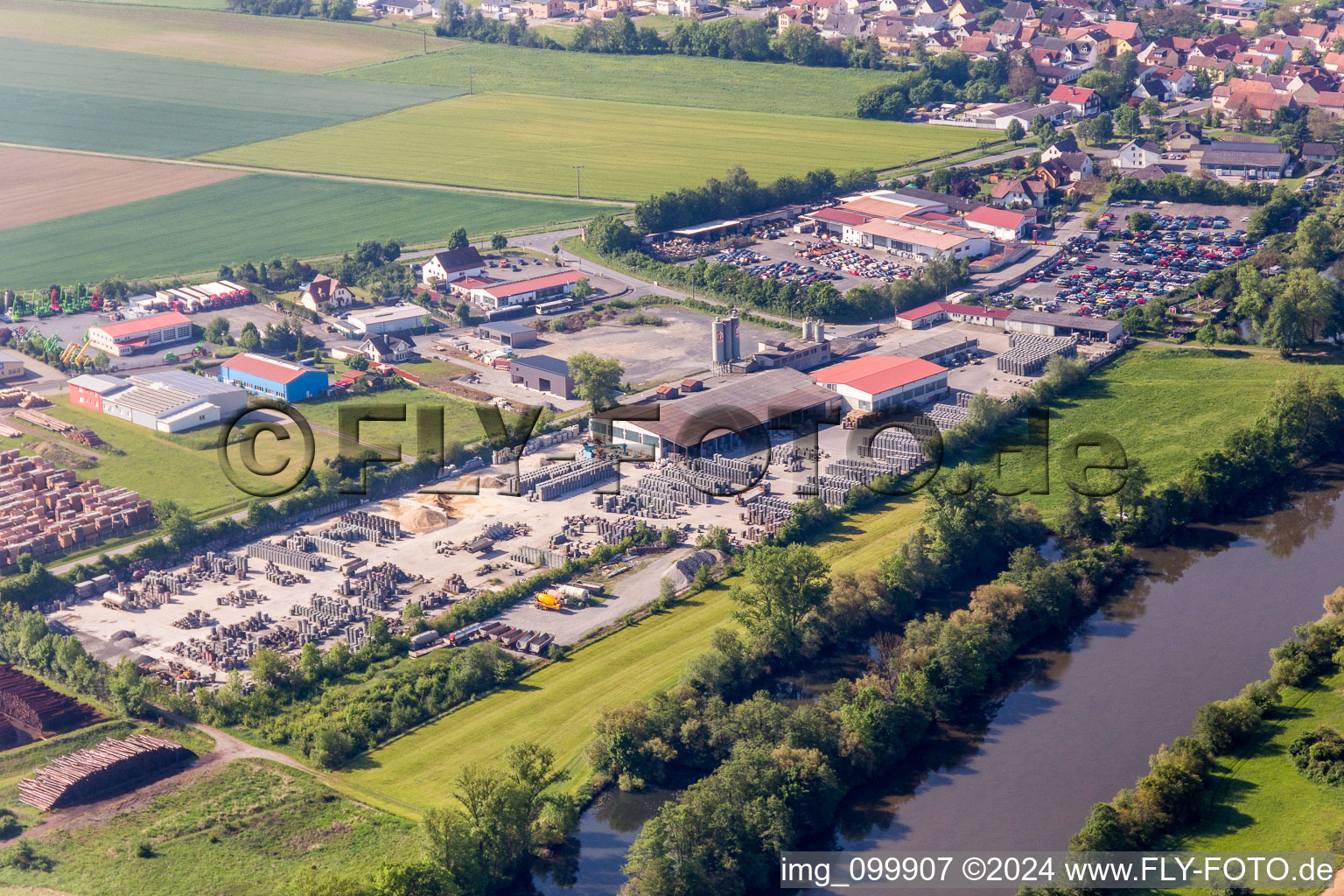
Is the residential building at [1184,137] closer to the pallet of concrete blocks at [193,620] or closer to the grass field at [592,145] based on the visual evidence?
the grass field at [592,145]

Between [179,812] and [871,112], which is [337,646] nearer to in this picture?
[179,812]

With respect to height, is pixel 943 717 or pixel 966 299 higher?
pixel 966 299

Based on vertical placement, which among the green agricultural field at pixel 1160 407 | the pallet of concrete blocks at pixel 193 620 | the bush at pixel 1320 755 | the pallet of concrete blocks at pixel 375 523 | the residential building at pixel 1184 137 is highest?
the residential building at pixel 1184 137

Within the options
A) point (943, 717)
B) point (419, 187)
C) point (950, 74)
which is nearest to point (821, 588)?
point (943, 717)

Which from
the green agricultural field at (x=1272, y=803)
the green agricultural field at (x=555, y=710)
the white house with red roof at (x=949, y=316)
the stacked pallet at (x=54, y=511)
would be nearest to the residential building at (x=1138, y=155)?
the white house with red roof at (x=949, y=316)

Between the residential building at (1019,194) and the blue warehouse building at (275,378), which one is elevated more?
the residential building at (1019,194)

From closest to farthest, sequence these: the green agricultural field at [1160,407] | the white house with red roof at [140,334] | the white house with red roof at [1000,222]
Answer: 1. the green agricultural field at [1160,407]
2. the white house with red roof at [140,334]
3. the white house with red roof at [1000,222]

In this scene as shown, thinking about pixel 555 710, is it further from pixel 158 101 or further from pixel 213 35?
pixel 213 35

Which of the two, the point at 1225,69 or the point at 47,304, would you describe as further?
the point at 1225,69
